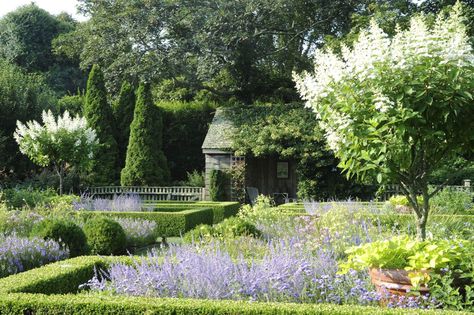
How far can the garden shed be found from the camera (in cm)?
2064

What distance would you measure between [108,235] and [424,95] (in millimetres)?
6169

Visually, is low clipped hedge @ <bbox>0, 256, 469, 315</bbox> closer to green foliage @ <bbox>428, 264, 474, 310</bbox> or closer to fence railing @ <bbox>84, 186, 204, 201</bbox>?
green foliage @ <bbox>428, 264, 474, 310</bbox>

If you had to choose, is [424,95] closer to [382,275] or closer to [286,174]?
[382,275]

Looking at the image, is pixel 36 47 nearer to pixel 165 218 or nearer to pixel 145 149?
pixel 145 149

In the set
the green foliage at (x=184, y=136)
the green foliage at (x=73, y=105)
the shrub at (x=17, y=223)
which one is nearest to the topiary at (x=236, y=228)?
the shrub at (x=17, y=223)

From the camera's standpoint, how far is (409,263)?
4.53m

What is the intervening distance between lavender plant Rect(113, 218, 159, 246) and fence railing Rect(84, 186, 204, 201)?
851 cm

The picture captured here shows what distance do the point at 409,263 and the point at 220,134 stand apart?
671 inches

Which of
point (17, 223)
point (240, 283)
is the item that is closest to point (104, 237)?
point (17, 223)

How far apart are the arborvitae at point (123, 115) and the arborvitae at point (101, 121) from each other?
983 millimetres

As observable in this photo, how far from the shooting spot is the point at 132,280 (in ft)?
16.5

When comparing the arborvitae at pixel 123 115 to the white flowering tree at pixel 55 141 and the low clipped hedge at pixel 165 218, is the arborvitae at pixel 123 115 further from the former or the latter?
the low clipped hedge at pixel 165 218

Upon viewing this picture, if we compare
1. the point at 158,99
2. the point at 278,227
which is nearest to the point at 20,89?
the point at 158,99

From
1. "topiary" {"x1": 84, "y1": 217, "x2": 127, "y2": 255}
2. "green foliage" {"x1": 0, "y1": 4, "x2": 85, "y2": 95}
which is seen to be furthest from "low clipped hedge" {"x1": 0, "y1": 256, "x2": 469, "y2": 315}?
"green foliage" {"x1": 0, "y1": 4, "x2": 85, "y2": 95}
